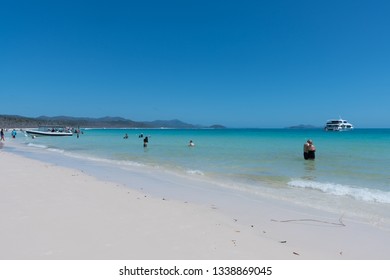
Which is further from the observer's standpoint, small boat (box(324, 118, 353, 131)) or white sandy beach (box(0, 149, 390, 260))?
small boat (box(324, 118, 353, 131))

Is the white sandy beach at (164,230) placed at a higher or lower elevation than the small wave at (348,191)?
higher

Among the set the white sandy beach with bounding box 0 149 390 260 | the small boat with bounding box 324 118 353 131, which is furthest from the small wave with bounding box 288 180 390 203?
the small boat with bounding box 324 118 353 131

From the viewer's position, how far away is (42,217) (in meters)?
5.65

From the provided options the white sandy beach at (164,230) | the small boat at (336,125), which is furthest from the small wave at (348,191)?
the small boat at (336,125)

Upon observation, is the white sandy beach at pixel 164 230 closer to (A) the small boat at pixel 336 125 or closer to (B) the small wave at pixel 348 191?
(B) the small wave at pixel 348 191

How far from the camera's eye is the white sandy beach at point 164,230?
430 cm

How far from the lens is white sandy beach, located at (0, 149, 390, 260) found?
4.30m

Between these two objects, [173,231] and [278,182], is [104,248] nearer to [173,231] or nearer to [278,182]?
[173,231]

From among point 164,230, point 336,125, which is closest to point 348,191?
point 164,230

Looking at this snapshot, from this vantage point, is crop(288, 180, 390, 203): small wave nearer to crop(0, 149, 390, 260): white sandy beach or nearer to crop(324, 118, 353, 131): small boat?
crop(0, 149, 390, 260): white sandy beach

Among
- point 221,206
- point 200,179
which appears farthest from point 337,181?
point 221,206

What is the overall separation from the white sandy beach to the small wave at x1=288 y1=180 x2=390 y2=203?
2892mm

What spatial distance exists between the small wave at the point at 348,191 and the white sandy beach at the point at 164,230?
9.49ft
